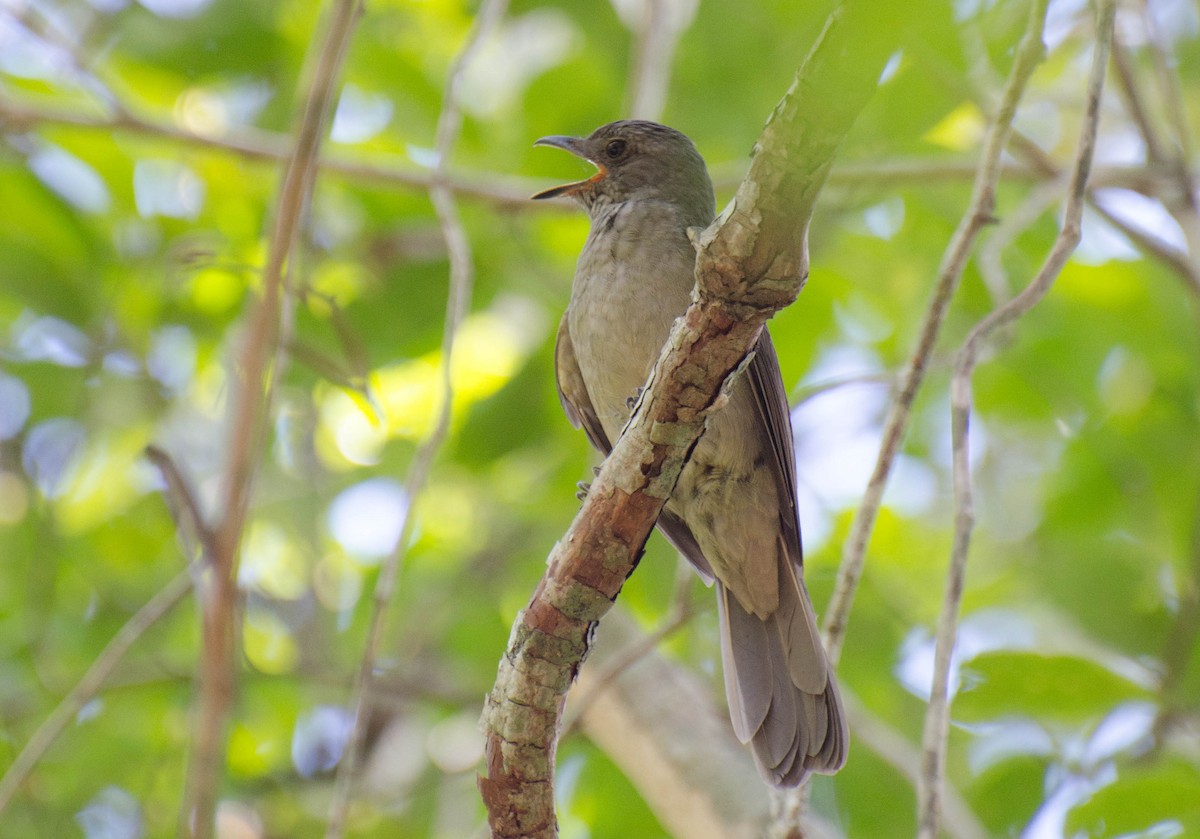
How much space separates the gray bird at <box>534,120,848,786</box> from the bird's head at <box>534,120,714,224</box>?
0.78 feet

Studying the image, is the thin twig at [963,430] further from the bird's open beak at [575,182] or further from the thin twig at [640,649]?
the bird's open beak at [575,182]

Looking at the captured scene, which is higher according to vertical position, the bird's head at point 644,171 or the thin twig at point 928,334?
the bird's head at point 644,171

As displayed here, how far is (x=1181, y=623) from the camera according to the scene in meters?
3.78

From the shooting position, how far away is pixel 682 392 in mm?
2111

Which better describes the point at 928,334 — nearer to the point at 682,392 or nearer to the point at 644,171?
the point at 682,392

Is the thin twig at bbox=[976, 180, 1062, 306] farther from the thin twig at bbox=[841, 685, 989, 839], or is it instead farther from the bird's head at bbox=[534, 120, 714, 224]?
the thin twig at bbox=[841, 685, 989, 839]

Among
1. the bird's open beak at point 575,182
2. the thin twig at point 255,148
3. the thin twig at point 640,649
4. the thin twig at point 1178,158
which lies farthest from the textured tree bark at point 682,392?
the thin twig at point 1178,158

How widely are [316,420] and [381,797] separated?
1631 millimetres

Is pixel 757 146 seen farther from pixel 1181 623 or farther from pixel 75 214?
pixel 75 214

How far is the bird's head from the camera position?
13.5ft

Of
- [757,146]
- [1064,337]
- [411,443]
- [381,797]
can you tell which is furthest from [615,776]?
[757,146]

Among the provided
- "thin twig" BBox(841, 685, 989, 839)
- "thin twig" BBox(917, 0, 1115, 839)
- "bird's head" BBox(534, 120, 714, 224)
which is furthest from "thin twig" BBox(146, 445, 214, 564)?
"bird's head" BBox(534, 120, 714, 224)

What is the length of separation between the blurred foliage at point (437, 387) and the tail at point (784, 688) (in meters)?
0.37

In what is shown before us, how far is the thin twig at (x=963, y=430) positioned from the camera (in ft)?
8.64
